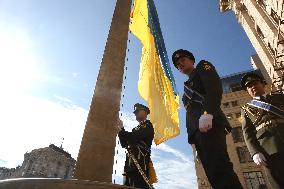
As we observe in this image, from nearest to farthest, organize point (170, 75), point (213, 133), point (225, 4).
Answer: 1. point (213, 133)
2. point (170, 75)
3. point (225, 4)

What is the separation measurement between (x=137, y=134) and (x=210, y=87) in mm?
2552

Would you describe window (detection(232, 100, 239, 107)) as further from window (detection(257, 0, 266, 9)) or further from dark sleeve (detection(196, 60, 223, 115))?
dark sleeve (detection(196, 60, 223, 115))

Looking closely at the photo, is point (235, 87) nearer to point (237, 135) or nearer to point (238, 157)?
point (237, 135)

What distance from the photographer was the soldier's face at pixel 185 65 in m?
3.73

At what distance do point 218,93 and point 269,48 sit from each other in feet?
64.7

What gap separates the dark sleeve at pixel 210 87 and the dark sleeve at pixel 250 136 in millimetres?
1430

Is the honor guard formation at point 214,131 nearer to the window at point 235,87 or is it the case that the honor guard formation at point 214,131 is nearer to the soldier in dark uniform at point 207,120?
the soldier in dark uniform at point 207,120

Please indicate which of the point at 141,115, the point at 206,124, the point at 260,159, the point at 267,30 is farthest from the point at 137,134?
the point at 267,30

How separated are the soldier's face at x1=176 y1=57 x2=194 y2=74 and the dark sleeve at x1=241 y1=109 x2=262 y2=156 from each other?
60.1 inches

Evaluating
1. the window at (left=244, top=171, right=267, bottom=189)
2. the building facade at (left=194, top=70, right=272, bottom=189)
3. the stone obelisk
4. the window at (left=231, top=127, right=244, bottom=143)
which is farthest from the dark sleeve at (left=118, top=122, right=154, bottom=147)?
the window at (left=231, top=127, right=244, bottom=143)

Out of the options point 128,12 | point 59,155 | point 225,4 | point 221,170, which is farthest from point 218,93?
point 59,155

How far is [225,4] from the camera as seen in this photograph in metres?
30.4

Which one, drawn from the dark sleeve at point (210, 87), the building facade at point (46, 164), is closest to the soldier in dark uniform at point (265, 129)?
the dark sleeve at point (210, 87)

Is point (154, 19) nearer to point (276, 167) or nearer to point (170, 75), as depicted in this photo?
point (170, 75)
